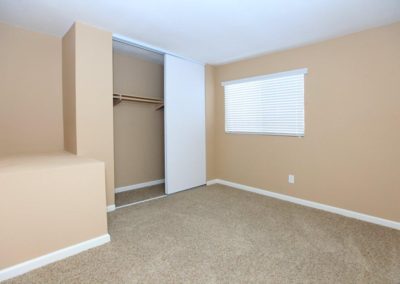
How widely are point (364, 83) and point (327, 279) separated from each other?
2146 mm

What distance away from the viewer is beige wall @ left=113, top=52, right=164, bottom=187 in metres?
3.74

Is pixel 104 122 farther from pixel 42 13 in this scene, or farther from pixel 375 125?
pixel 375 125

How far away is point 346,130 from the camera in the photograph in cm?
279

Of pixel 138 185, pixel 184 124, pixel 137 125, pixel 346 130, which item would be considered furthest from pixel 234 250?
pixel 137 125

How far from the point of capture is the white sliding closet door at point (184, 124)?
3.60 meters

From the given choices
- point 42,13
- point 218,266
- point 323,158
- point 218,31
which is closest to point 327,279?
point 218,266

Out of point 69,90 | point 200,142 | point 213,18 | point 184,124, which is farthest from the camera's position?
point 200,142

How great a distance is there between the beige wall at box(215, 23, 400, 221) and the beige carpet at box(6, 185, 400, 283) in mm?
381

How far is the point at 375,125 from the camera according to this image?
258 cm

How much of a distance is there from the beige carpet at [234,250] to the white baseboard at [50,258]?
6 centimetres

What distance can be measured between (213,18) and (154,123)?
227 centimetres

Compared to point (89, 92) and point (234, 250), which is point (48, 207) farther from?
point (234, 250)

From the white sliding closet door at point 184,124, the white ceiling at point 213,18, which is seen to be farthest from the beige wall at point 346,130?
the white sliding closet door at point 184,124

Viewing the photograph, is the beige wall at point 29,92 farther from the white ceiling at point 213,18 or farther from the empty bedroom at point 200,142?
the white ceiling at point 213,18
